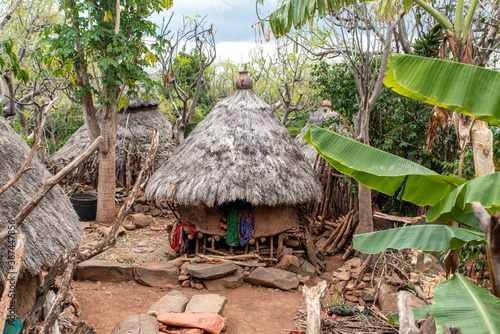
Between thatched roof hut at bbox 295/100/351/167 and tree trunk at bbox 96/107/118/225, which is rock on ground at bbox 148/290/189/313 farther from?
thatched roof hut at bbox 295/100/351/167

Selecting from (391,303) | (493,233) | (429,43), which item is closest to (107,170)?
(391,303)

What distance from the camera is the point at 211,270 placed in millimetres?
6805

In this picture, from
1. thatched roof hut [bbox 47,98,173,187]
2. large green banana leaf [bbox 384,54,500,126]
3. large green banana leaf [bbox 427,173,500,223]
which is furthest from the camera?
thatched roof hut [bbox 47,98,173,187]

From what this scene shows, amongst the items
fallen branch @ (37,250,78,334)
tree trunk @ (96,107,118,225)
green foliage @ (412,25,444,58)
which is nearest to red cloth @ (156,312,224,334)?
fallen branch @ (37,250,78,334)

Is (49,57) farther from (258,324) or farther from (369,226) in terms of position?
(369,226)

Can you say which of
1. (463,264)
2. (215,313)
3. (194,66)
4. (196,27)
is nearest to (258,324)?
(215,313)

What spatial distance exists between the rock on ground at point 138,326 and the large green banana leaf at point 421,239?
2.94 meters

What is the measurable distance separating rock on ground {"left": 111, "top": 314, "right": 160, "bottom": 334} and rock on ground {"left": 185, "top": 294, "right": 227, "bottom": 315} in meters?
0.68

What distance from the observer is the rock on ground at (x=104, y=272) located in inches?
274

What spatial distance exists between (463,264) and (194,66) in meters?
12.5

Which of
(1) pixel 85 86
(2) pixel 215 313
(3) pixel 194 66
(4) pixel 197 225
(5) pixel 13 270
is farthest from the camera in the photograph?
(3) pixel 194 66

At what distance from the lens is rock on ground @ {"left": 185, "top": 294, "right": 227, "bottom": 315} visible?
5.37 m

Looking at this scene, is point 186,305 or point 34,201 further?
point 186,305

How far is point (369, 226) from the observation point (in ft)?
23.5
